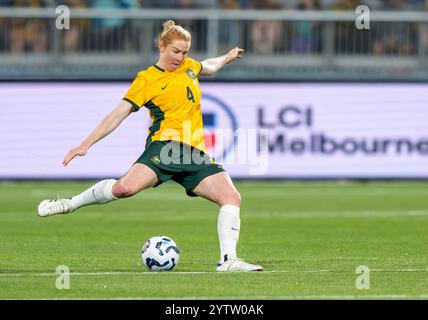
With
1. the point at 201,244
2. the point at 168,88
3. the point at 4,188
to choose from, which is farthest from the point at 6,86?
the point at 168,88

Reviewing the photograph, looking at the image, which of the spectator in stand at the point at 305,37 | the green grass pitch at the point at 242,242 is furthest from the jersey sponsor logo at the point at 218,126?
the spectator in stand at the point at 305,37

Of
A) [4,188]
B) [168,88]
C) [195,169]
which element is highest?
[168,88]

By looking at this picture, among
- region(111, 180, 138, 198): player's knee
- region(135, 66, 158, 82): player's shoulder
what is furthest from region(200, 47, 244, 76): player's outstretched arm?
region(111, 180, 138, 198): player's knee

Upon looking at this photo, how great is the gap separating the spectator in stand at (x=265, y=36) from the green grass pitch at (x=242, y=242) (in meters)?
2.69

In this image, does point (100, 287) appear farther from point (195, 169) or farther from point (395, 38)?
point (395, 38)

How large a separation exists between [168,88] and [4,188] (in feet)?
40.5

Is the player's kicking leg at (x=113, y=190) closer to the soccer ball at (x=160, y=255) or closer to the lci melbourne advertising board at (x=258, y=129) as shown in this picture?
the soccer ball at (x=160, y=255)

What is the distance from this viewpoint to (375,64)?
81.5ft

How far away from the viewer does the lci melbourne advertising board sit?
23234 mm

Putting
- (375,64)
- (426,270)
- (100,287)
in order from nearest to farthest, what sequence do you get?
(100,287)
(426,270)
(375,64)

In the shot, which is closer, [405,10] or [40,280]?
[40,280]

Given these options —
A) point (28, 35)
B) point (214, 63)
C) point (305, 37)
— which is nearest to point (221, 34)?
point (305, 37)

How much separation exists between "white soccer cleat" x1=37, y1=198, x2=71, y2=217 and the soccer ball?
3.08ft

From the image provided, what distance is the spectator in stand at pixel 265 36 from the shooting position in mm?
24609
